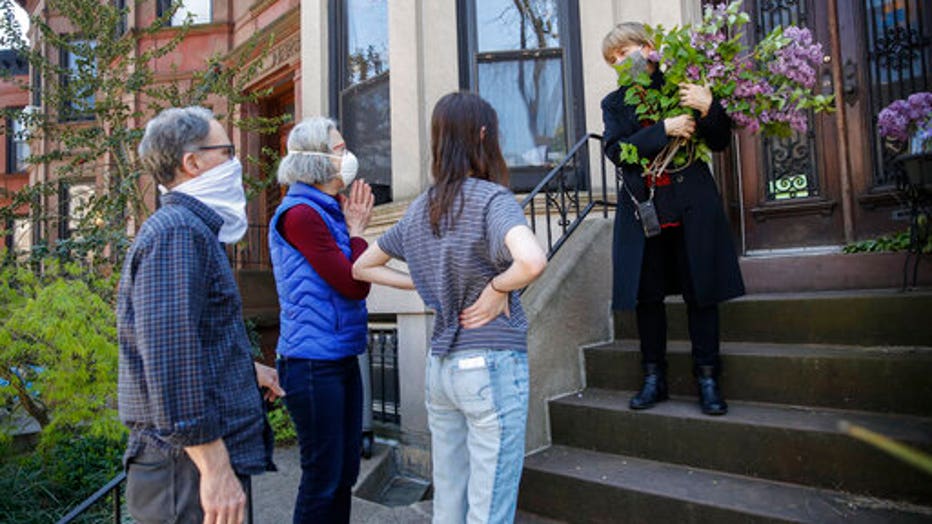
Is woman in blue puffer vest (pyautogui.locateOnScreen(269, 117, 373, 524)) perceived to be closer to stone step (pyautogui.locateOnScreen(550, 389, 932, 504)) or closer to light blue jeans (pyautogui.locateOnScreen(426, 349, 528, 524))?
light blue jeans (pyautogui.locateOnScreen(426, 349, 528, 524))

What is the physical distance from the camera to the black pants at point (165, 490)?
155 cm

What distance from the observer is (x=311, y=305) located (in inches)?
92.7

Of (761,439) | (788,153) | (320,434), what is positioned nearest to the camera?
(320,434)

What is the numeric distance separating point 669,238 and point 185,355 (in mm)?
2543

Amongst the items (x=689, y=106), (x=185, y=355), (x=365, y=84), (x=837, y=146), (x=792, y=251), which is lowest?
(x=185, y=355)

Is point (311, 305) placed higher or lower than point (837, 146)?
lower

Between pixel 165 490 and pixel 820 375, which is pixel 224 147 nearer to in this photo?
pixel 165 490

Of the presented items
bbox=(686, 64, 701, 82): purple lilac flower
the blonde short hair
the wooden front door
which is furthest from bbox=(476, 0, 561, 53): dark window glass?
bbox=(686, 64, 701, 82): purple lilac flower

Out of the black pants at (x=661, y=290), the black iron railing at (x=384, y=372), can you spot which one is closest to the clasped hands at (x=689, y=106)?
the black pants at (x=661, y=290)

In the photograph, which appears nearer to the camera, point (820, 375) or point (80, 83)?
point (820, 375)

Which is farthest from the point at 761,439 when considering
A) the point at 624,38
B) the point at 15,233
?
the point at 15,233

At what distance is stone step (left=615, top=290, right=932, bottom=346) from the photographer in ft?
9.97

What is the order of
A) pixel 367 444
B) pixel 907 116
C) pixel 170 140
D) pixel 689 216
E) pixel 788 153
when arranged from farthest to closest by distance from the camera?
1. pixel 788 153
2. pixel 367 444
3. pixel 907 116
4. pixel 689 216
5. pixel 170 140

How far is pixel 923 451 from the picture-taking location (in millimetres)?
2393
